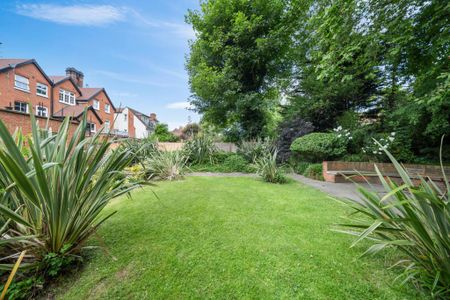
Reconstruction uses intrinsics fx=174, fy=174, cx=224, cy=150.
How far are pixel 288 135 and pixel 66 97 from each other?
21911 mm

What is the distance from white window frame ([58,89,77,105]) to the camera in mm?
17109

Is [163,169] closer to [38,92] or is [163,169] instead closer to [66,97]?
[38,92]

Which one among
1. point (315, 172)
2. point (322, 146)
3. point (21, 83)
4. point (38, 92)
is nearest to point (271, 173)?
point (315, 172)

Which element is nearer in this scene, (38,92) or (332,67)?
(332,67)

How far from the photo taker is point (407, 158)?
16.3ft

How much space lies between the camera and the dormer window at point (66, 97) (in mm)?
17125

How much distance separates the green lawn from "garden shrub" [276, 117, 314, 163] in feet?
16.8

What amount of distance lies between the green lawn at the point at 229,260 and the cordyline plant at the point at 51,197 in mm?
328

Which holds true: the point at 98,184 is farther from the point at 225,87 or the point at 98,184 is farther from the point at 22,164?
the point at 225,87

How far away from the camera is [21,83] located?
1362 cm

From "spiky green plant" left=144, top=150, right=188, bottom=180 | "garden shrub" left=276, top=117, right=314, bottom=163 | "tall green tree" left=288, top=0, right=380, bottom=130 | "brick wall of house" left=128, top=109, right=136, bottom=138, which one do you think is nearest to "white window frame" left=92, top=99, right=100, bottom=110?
"brick wall of house" left=128, top=109, right=136, bottom=138

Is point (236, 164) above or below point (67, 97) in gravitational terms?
below

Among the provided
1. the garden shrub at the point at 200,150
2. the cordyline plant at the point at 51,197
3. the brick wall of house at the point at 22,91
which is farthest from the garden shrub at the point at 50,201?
the brick wall of house at the point at 22,91

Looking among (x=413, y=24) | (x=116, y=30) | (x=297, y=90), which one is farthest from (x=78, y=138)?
(x=297, y=90)
